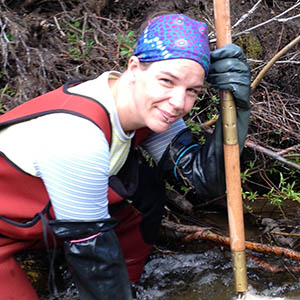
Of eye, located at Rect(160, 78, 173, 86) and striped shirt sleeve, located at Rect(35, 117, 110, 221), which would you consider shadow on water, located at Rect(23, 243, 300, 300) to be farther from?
eye, located at Rect(160, 78, 173, 86)

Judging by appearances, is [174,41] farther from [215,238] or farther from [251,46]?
[251,46]

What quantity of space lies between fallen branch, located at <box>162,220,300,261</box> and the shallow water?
104 millimetres

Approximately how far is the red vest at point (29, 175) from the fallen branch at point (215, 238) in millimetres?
1140

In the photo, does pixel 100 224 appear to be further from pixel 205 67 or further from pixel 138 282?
pixel 138 282

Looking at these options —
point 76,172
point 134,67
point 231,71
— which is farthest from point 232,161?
point 76,172

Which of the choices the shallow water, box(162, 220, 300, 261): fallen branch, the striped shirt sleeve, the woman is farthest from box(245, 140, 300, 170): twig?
the striped shirt sleeve

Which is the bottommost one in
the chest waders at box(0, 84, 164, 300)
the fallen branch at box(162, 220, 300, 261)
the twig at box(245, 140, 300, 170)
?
the fallen branch at box(162, 220, 300, 261)

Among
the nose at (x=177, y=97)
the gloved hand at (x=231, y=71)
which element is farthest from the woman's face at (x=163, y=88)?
the gloved hand at (x=231, y=71)

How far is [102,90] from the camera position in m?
2.09

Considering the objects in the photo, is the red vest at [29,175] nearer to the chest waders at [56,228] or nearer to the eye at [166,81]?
the chest waders at [56,228]

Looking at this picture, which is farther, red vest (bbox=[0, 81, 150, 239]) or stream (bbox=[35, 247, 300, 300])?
stream (bbox=[35, 247, 300, 300])

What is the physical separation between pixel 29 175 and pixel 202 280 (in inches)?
52.2

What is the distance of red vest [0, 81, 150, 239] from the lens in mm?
1962

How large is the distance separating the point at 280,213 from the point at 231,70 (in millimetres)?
1602
